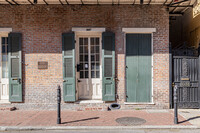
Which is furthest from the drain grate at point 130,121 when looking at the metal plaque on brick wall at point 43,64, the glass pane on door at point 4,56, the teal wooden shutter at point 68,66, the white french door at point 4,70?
the glass pane on door at point 4,56

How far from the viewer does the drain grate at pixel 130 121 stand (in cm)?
583

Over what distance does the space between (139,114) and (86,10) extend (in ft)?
15.8

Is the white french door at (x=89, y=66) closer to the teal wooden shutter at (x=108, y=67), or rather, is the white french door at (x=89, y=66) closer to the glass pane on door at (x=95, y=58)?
the glass pane on door at (x=95, y=58)

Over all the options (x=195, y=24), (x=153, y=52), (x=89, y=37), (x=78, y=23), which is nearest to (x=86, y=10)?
(x=78, y=23)

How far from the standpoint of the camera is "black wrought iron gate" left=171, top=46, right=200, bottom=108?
757 centimetres

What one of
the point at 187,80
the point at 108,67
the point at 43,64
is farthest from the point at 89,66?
the point at 187,80

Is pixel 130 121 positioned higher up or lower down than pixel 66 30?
lower down

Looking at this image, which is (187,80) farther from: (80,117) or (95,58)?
(80,117)

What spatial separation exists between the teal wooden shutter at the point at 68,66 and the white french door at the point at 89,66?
40 centimetres

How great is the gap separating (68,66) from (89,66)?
3.07 feet

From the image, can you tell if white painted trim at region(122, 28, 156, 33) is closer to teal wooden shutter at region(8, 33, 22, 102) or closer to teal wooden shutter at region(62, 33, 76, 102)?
teal wooden shutter at region(62, 33, 76, 102)

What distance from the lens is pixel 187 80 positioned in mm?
7555

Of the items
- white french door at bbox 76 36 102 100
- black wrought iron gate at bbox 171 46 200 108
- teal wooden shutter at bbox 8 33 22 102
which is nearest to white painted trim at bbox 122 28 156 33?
white french door at bbox 76 36 102 100

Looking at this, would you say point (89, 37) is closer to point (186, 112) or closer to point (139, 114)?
point (139, 114)
